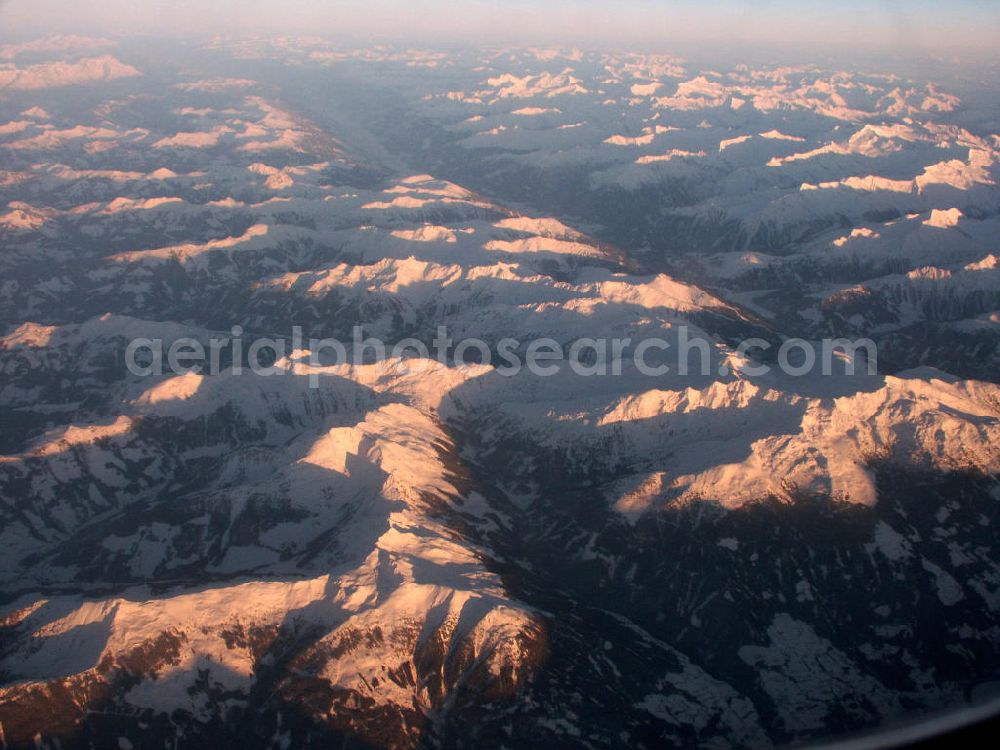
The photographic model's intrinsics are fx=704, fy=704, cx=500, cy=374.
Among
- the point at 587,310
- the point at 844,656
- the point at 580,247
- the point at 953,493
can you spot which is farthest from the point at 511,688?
the point at 580,247

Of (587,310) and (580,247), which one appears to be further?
(580,247)

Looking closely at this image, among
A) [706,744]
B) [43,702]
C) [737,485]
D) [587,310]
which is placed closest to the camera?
[43,702]

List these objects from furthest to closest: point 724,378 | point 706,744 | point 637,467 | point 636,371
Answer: point 636,371 → point 724,378 → point 637,467 → point 706,744

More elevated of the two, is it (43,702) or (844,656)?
(43,702)

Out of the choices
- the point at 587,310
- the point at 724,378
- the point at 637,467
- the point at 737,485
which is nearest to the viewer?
the point at 737,485

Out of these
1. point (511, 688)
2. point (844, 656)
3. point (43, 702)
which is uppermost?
point (43, 702)

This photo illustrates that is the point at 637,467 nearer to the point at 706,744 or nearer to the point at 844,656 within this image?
the point at 844,656

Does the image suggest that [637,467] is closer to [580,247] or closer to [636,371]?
[636,371]

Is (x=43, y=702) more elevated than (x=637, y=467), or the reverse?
(x=43, y=702)

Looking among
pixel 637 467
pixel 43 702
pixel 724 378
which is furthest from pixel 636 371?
pixel 43 702
